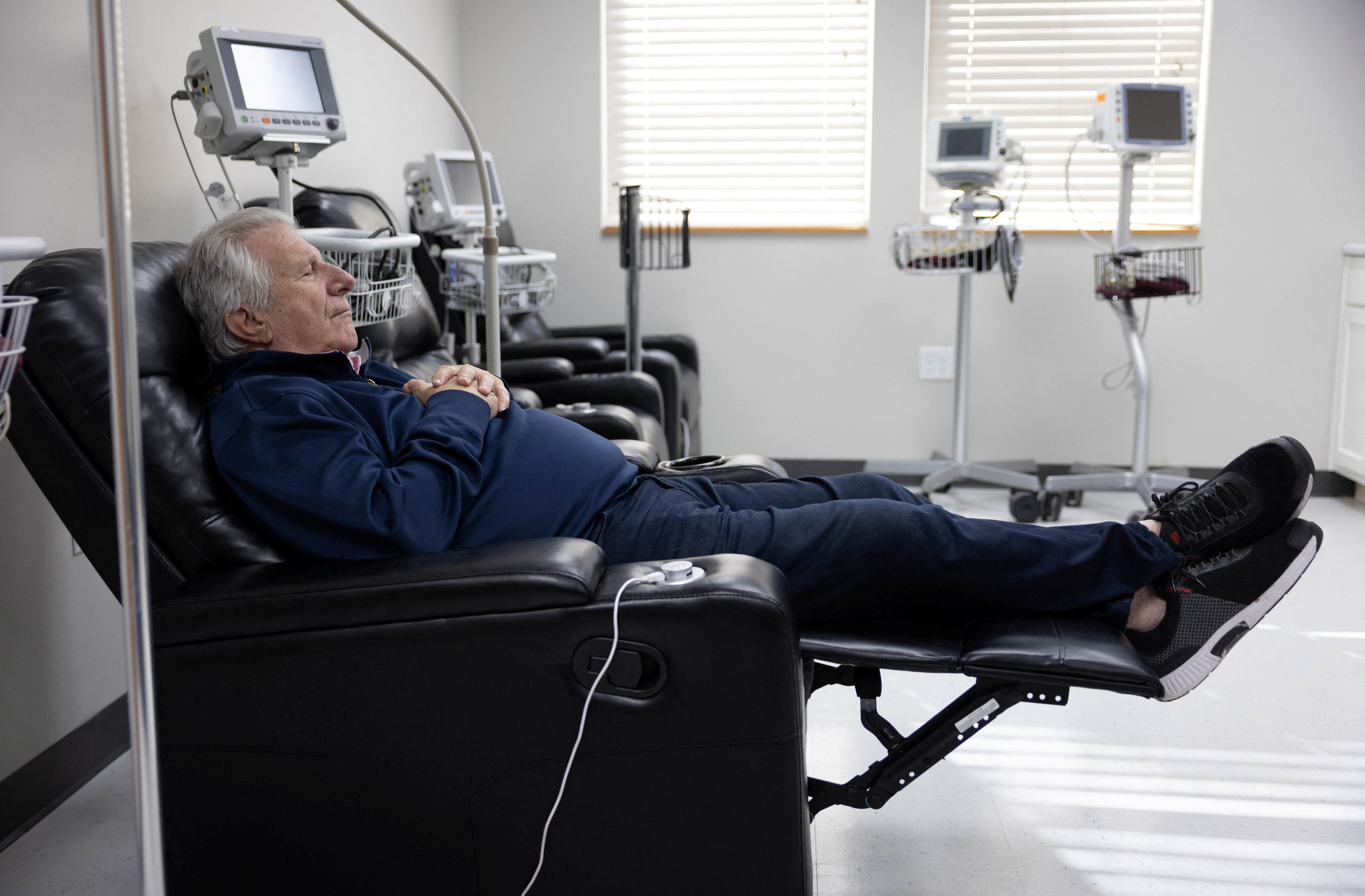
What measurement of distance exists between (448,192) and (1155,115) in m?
2.26

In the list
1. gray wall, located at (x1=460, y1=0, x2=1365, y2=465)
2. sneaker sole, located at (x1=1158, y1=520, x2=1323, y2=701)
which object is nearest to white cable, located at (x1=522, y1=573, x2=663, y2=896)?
sneaker sole, located at (x1=1158, y1=520, x2=1323, y2=701)

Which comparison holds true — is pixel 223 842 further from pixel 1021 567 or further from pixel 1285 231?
pixel 1285 231

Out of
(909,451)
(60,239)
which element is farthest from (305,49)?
(909,451)

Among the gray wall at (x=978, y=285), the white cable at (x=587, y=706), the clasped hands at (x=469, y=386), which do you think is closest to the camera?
the white cable at (x=587, y=706)

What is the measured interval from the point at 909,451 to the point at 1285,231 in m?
1.54

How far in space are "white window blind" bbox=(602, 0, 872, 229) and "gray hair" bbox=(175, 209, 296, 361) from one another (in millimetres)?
2704

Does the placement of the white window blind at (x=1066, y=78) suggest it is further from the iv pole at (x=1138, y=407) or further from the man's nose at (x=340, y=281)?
the man's nose at (x=340, y=281)

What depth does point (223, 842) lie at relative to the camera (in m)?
1.30

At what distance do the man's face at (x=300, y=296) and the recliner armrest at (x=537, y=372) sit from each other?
4.49ft

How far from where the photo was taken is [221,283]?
5.18 ft

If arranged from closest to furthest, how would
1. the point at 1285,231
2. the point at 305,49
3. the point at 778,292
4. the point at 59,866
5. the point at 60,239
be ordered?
the point at 59,866
the point at 60,239
the point at 305,49
the point at 1285,231
the point at 778,292

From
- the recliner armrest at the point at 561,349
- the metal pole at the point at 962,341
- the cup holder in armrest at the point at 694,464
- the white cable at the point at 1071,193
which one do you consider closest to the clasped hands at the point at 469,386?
the cup holder in armrest at the point at 694,464

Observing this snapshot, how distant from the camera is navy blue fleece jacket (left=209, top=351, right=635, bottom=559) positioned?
136 cm

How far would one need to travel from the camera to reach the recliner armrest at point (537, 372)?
10.1ft
